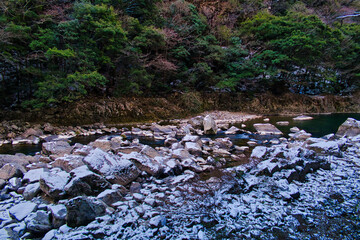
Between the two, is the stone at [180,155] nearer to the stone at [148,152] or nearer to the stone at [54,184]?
the stone at [148,152]

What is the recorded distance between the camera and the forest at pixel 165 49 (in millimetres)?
9401

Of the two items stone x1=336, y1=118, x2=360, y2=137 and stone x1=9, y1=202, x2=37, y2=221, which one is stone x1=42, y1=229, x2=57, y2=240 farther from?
stone x1=336, y1=118, x2=360, y2=137

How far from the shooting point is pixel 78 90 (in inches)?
387

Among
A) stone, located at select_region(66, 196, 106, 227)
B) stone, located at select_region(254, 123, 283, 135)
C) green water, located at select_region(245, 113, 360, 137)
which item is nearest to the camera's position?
stone, located at select_region(66, 196, 106, 227)

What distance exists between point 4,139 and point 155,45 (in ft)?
31.2

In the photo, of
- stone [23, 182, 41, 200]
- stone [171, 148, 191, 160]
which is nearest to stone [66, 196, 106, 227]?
stone [23, 182, 41, 200]

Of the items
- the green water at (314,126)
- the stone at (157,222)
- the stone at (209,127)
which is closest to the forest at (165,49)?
the stone at (209,127)

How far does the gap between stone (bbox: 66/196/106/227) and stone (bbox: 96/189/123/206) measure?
0.83 feet

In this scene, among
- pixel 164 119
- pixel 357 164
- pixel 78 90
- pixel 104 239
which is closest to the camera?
pixel 104 239

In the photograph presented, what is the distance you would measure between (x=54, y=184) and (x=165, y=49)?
42.0 feet

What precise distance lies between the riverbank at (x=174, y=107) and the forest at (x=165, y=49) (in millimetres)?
711

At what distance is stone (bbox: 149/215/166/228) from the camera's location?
272 cm

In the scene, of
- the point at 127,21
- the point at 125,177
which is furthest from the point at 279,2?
the point at 125,177

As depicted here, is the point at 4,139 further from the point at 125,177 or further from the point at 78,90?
the point at 125,177
